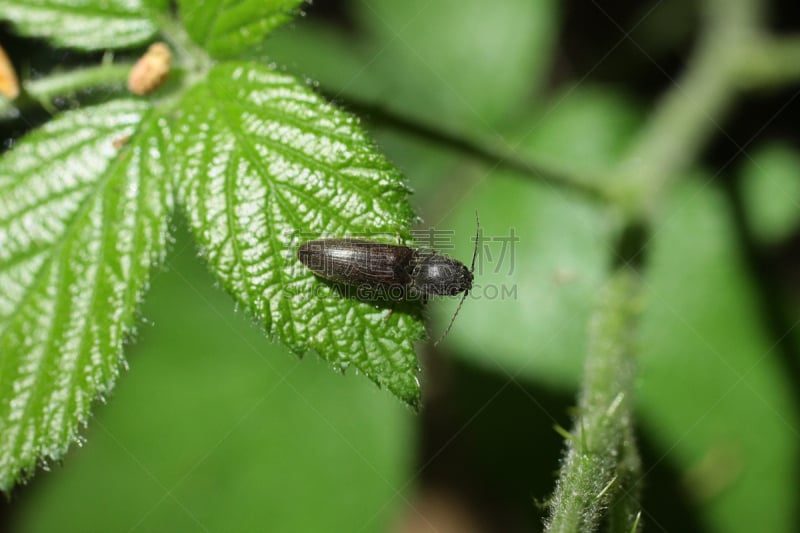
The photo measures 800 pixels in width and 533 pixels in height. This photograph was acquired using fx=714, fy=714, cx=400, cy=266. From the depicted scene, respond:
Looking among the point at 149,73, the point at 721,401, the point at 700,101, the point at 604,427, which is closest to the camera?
the point at 604,427

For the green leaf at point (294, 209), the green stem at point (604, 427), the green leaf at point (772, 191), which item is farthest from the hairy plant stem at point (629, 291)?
the green leaf at point (294, 209)

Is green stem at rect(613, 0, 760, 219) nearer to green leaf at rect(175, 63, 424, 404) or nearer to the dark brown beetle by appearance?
the dark brown beetle

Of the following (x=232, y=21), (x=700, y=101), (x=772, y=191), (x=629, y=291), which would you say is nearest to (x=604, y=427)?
(x=629, y=291)

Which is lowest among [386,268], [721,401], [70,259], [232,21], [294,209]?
[70,259]

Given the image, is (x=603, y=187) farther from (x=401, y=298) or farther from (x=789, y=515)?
(x=789, y=515)

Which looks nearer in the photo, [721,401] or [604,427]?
[604,427]

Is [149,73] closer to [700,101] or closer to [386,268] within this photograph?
[386,268]
